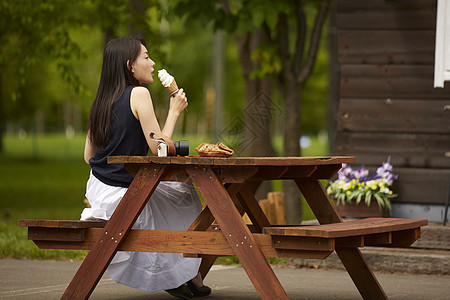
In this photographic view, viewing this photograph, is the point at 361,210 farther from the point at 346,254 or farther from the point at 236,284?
the point at 346,254

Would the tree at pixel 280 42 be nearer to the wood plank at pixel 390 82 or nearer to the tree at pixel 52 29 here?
the wood plank at pixel 390 82

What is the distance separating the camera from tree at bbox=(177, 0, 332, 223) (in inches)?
333

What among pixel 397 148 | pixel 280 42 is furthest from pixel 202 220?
pixel 280 42

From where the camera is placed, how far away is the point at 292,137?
10.3 m

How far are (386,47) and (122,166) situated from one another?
358 cm

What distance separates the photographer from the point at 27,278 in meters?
5.95

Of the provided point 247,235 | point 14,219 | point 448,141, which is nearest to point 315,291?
point 247,235

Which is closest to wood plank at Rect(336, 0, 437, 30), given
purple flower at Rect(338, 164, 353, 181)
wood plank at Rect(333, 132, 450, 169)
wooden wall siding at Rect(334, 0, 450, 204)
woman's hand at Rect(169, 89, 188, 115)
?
wooden wall siding at Rect(334, 0, 450, 204)

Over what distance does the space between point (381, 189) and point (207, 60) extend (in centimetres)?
4270

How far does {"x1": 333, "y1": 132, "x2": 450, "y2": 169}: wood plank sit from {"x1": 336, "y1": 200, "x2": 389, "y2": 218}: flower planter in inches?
21.9

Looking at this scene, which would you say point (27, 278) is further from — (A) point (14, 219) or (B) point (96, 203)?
(A) point (14, 219)

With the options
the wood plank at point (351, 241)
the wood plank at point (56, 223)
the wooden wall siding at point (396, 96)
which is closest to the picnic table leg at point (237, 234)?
the wood plank at point (351, 241)

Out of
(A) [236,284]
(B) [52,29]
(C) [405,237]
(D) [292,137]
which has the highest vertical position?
(B) [52,29]

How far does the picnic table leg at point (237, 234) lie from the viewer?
4.05 m
